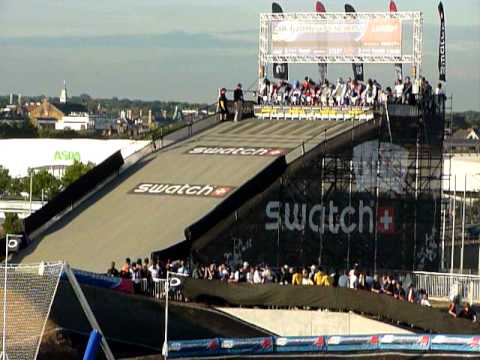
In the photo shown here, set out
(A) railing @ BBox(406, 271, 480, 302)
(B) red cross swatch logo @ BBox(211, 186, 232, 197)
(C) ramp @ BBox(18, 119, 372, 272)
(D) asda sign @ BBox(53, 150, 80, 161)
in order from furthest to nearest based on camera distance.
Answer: (D) asda sign @ BBox(53, 150, 80, 161), (B) red cross swatch logo @ BBox(211, 186, 232, 197), (A) railing @ BBox(406, 271, 480, 302), (C) ramp @ BBox(18, 119, 372, 272)

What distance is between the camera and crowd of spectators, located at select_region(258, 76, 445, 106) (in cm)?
4500

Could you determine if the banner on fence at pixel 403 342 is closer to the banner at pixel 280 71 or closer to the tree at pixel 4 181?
the banner at pixel 280 71

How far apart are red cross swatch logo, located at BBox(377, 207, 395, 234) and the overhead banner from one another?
623 cm

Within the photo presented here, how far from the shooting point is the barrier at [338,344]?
30.1m

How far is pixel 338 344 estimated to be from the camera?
3084 cm

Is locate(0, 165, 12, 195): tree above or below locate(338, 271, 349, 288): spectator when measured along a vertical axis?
below

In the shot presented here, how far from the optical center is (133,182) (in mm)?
42781

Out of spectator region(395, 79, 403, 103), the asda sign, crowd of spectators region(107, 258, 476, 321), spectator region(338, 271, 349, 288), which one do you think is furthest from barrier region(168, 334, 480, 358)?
the asda sign

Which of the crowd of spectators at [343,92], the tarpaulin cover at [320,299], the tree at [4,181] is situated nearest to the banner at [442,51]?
the crowd of spectators at [343,92]

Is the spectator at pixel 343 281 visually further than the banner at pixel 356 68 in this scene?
No

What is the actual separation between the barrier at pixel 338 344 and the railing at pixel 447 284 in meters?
8.31

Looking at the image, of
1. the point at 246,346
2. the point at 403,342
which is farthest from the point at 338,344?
the point at 246,346

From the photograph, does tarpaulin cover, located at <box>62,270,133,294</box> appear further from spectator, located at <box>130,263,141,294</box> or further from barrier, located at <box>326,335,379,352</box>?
barrier, located at <box>326,335,379,352</box>

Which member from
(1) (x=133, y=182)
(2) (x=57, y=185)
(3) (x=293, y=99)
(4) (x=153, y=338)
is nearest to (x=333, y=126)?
(3) (x=293, y=99)
